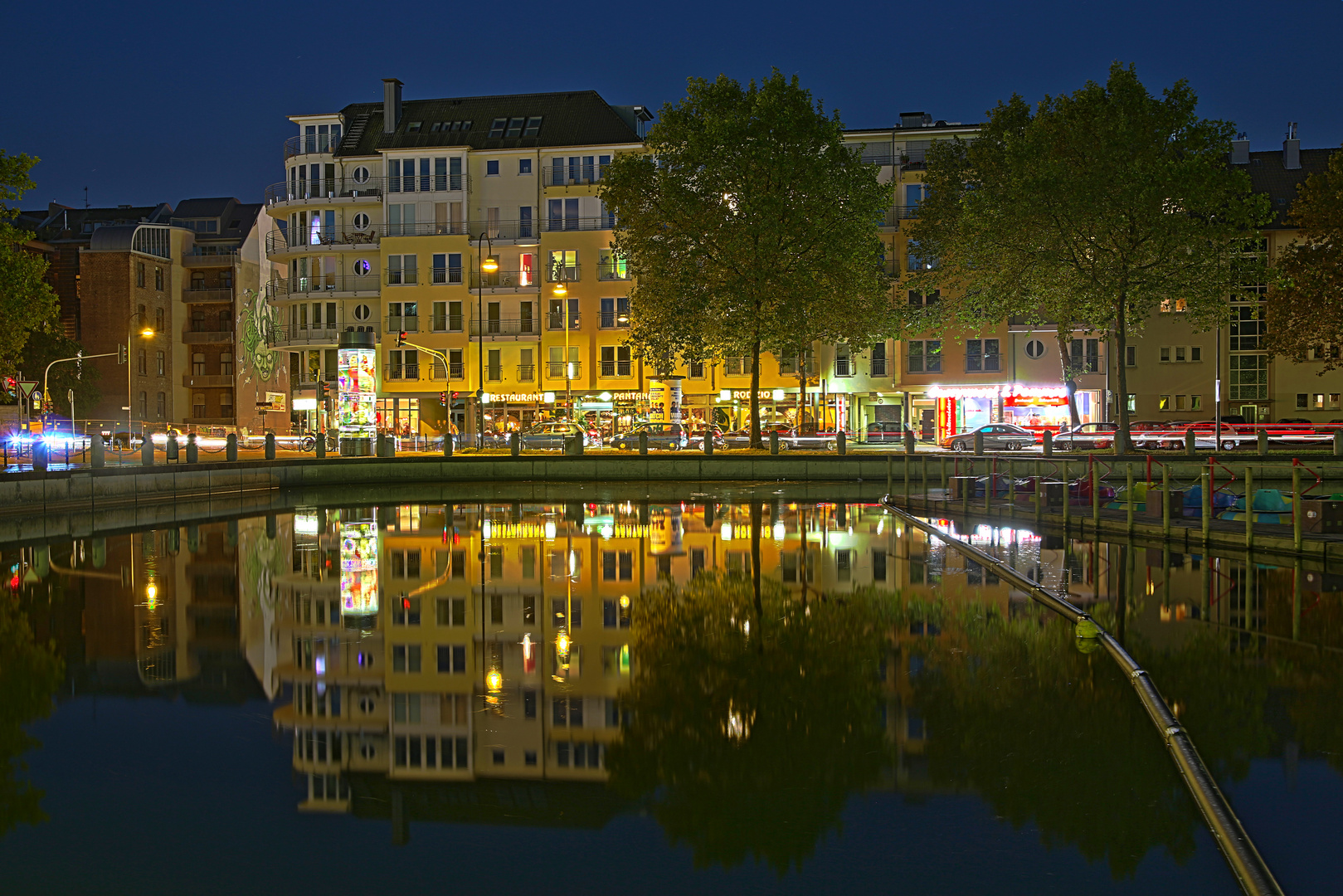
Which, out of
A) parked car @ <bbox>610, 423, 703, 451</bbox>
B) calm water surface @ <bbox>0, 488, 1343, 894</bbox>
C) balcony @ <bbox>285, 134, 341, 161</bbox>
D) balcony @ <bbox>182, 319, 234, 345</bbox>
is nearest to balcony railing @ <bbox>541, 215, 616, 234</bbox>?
balcony @ <bbox>285, 134, 341, 161</bbox>

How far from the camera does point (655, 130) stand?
51312 mm

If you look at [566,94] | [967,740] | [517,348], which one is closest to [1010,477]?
[967,740]

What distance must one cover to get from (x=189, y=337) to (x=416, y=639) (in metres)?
87.7

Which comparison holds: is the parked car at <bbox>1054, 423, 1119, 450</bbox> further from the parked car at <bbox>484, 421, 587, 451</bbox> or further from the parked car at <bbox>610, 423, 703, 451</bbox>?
the parked car at <bbox>484, 421, 587, 451</bbox>

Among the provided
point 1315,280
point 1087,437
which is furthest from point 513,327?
point 1315,280

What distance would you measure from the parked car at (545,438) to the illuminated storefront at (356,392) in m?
6.42

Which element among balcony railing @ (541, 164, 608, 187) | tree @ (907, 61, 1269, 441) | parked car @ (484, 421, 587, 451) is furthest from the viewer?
balcony railing @ (541, 164, 608, 187)

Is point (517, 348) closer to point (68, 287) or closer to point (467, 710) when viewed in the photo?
point (68, 287)

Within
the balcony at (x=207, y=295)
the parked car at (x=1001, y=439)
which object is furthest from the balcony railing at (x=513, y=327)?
the parked car at (x=1001, y=439)

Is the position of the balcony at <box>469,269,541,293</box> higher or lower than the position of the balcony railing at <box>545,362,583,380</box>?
higher

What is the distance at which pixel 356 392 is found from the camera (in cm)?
4862

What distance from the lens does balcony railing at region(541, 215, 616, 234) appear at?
7431 cm

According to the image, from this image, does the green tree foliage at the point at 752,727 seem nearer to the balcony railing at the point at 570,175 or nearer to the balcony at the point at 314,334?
the balcony railing at the point at 570,175

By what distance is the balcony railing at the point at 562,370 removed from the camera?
75.2 metres
